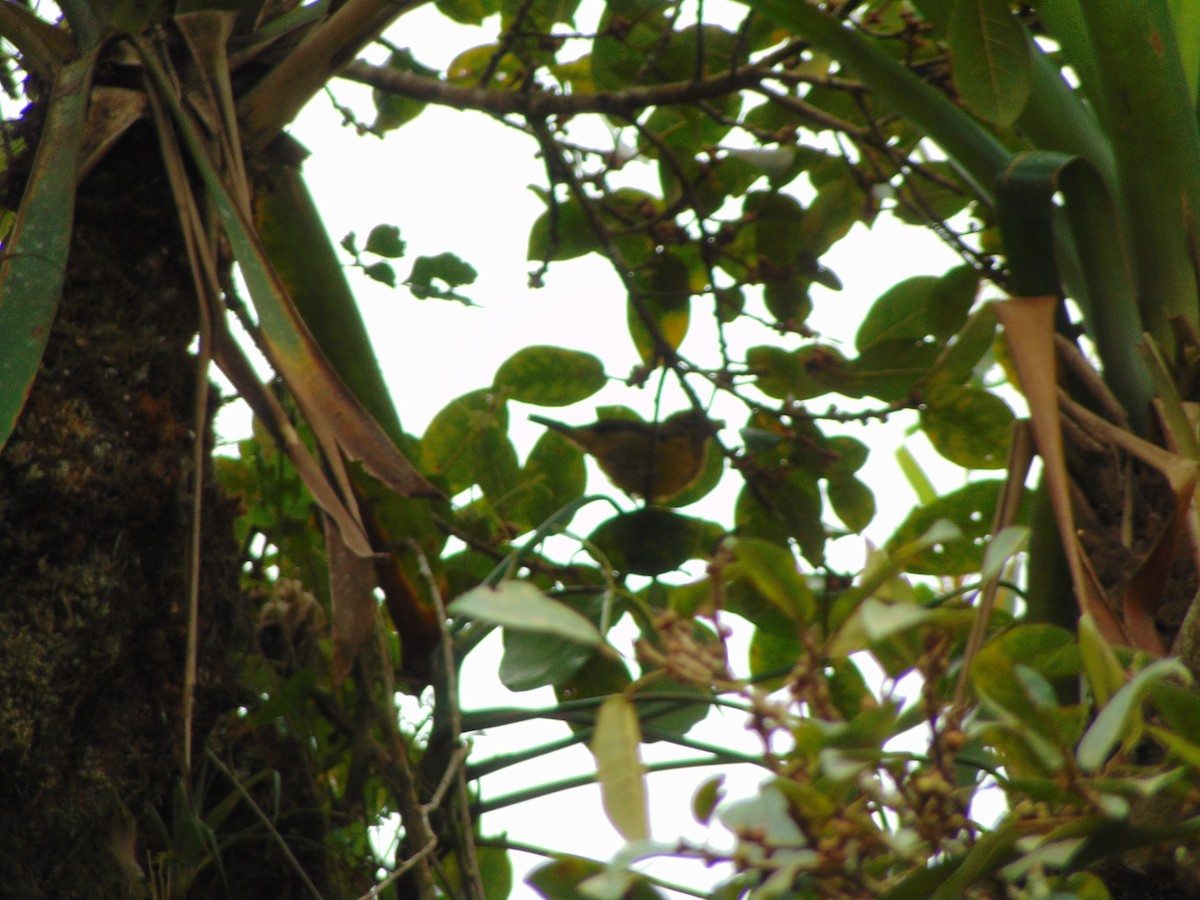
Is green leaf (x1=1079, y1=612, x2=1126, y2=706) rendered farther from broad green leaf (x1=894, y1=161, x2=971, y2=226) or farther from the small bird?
broad green leaf (x1=894, y1=161, x2=971, y2=226)

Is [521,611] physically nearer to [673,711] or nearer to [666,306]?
[673,711]

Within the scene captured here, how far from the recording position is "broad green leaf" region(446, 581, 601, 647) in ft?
1.18

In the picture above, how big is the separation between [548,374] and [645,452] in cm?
20

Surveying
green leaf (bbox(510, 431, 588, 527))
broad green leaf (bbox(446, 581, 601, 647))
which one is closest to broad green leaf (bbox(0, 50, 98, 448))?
broad green leaf (bbox(446, 581, 601, 647))

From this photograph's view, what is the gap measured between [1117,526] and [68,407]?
26.0 inches

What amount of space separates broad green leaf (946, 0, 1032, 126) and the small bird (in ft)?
1.16

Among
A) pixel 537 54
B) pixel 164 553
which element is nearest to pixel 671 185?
pixel 537 54

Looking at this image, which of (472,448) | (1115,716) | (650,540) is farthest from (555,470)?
(1115,716)

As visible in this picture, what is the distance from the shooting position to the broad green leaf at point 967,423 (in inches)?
39.1

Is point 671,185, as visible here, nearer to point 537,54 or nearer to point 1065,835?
point 537,54

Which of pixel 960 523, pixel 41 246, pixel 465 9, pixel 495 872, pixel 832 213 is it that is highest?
pixel 465 9

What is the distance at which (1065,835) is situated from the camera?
42 cm

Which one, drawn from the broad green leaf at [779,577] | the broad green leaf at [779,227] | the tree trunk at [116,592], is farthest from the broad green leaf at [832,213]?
the broad green leaf at [779,577]

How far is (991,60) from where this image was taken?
78 centimetres
